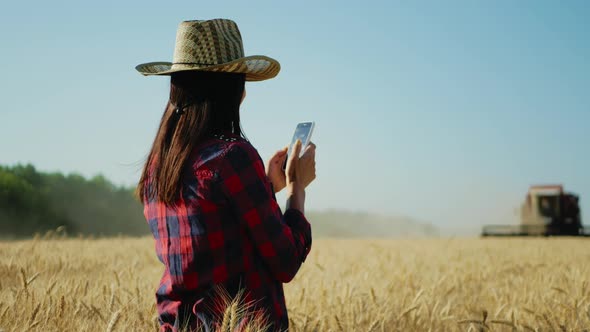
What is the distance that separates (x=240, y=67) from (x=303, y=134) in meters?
0.38

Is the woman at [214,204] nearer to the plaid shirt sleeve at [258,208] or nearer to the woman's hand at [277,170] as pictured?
the plaid shirt sleeve at [258,208]

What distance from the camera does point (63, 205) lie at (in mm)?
23188

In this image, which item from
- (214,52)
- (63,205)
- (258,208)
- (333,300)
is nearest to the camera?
(258,208)

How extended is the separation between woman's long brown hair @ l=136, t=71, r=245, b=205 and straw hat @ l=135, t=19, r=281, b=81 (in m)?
0.04

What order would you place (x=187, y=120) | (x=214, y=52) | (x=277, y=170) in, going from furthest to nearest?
(x=277, y=170)
(x=214, y=52)
(x=187, y=120)

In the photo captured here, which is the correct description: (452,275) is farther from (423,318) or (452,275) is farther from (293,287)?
(423,318)

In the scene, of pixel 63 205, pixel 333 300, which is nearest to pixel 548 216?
pixel 63 205

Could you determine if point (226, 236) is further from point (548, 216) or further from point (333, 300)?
point (548, 216)

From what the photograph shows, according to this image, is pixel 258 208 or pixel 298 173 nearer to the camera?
pixel 258 208

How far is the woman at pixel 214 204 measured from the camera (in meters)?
1.93

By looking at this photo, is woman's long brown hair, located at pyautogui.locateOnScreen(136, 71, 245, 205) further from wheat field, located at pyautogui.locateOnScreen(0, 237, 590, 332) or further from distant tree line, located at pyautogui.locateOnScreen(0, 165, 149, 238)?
distant tree line, located at pyautogui.locateOnScreen(0, 165, 149, 238)

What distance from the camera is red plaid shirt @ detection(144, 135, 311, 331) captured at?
6.31ft

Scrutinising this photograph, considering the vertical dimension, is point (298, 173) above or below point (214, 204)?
above

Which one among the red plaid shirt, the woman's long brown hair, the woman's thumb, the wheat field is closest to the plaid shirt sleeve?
the red plaid shirt
